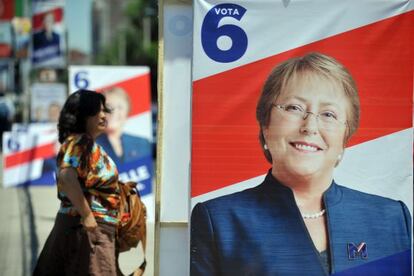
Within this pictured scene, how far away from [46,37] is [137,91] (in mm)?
14171

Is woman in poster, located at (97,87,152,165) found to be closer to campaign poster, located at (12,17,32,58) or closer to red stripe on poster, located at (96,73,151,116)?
red stripe on poster, located at (96,73,151,116)

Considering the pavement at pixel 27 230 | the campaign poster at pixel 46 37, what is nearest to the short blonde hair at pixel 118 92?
the pavement at pixel 27 230

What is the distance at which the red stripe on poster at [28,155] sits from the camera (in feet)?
54.5

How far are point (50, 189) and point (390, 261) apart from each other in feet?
39.2

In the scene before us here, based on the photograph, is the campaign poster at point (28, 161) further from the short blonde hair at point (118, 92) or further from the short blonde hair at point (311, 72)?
the short blonde hair at point (311, 72)

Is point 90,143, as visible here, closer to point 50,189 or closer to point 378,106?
point 378,106

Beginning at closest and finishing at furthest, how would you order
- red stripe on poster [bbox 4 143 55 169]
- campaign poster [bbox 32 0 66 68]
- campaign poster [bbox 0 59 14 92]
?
red stripe on poster [bbox 4 143 55 169]
campaign poster [bbox 32 0 66 68]
campaign poster [bbox 0 59 14 92]

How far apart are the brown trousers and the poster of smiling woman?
718 mm

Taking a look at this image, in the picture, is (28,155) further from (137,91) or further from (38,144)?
(137,91)

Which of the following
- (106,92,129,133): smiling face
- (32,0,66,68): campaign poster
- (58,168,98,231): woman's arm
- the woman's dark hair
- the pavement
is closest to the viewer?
(58,168,98,231): woman's arm

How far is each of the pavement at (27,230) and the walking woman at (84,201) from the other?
7.77 ft

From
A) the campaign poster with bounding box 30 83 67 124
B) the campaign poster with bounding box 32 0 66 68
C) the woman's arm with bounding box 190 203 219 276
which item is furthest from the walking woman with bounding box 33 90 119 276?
the campaign poster with bounding box 32 0 66 68

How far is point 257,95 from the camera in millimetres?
5180

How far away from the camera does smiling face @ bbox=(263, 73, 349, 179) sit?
5.15 m
